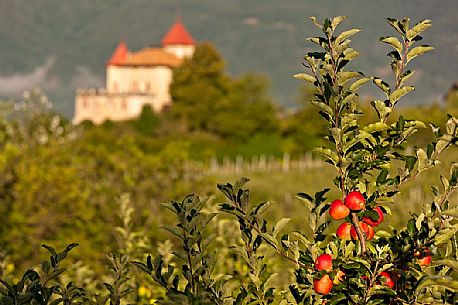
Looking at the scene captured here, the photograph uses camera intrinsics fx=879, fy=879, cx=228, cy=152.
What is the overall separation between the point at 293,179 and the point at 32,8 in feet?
318

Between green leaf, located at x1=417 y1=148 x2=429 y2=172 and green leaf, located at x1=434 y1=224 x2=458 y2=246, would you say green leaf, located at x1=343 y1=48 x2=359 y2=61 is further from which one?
green leaf, located at x1=434 y1=224 x2=458 y2=246

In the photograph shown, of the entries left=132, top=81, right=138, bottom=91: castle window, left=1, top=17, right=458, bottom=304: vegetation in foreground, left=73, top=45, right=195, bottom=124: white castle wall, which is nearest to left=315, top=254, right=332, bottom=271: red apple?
left=1, top=17, right=458, bottom=304: vegetation in foreground

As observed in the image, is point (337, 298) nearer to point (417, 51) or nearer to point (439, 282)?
point (439, 282)

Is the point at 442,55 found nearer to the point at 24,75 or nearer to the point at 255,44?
the point at 24,75

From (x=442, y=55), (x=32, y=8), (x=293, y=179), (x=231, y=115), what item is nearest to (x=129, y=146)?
(x=442, y=55)

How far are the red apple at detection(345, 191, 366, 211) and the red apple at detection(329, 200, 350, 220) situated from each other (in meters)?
0.02

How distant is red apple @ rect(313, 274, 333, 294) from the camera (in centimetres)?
248

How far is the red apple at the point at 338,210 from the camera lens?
2416 millimetres

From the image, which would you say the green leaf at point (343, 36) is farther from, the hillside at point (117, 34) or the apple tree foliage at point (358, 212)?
the hillside at point (117, 34)

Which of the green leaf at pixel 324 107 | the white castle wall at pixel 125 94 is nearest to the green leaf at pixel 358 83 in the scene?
the green leaf at pixel 324 107

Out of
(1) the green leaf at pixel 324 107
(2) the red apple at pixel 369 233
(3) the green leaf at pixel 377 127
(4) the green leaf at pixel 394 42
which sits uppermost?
(4) the green leaf at pixel 394 42

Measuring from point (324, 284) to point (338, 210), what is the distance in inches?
8.8

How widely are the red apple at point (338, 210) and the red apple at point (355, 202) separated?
0.02 m

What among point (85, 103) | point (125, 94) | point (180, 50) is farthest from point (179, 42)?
point (85, 103)
